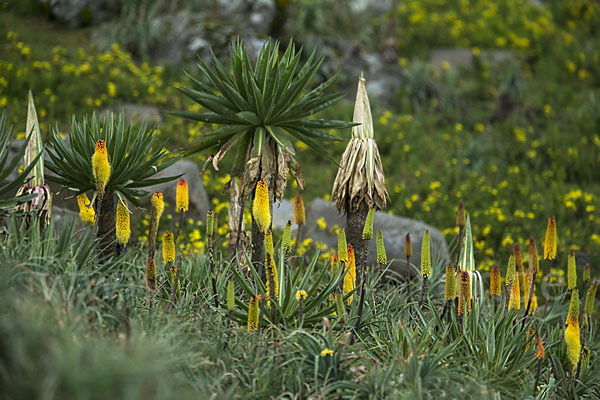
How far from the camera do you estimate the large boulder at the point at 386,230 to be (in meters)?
7.39

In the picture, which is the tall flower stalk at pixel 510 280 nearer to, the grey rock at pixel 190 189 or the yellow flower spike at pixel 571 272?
the yellow flower spike at pixel 571 272

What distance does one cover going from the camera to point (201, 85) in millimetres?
5496

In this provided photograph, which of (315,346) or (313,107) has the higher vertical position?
(313,107)

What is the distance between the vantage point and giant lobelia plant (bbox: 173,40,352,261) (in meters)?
5.26

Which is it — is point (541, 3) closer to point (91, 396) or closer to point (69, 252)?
point (69, 252)

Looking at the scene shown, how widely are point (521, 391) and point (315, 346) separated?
1.50 meters

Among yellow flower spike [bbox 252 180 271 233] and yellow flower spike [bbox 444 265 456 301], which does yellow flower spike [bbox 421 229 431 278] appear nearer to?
yellow flower spike [bbox 444 265 456 301]

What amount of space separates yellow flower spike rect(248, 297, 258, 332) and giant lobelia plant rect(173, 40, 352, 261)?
4.13ft

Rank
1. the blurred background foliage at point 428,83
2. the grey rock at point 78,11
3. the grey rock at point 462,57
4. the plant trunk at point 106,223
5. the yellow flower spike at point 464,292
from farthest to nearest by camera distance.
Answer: the grey rock at point 462,57, the grey rock at point 78,11, the blurred background foliage at point 428,83, the plant trunk at point 106,223, the yellow flower spike at point 464,292

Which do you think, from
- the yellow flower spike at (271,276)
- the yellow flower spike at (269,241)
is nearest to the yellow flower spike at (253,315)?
the yellow flower spike at (271,276)

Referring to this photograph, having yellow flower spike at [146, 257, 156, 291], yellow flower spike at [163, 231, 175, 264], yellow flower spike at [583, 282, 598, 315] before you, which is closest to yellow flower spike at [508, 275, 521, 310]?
yellow flower spike at [583, 282, 598, 315]

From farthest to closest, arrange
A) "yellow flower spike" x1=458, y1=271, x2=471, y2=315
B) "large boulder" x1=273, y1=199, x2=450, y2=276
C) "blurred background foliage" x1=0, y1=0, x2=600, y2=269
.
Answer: "blurred background foliage" x1=0, y1=0, x2=600, y2=269 → "large boulder" x1=273, y1=199, x2=450, y2=276 → "yellow flower spike" x1=458, y1=271, x2=471, y2=315

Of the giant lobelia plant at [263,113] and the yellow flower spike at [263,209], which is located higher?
the giant lobelia plant at [263,113]

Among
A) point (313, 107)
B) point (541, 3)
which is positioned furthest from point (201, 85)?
point (541, 3)
